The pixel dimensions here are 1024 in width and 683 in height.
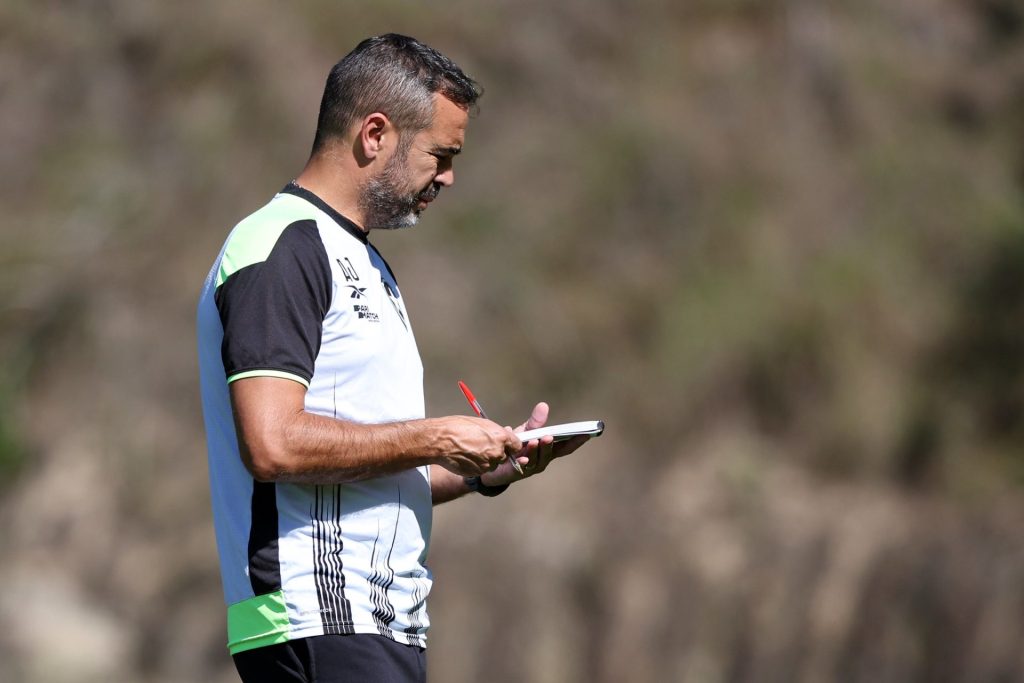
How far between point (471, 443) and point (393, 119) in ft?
2.57

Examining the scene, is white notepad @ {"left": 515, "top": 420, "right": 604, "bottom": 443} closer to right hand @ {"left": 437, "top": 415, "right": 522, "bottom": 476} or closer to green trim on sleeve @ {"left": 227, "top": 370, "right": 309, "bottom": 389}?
right hand @ {"left": 437, "top": 415, "right": 522, "bottom": 476}

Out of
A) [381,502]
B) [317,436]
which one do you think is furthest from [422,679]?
[317,436]

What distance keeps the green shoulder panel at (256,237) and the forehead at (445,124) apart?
0.36 metres

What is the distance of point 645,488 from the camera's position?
11.3m

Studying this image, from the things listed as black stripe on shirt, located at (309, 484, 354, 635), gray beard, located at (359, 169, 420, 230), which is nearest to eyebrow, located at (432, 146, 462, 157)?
gray beard, located at (359, 169, 420, 230)

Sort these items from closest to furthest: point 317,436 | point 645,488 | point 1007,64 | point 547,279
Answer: point 317,436 < point 645,488 < point 547,279 < point 1007,64

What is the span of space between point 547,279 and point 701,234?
157 centimetres

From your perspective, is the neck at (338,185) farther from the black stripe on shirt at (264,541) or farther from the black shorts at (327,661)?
the black shorts at (327,661)

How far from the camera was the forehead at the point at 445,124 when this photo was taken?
10.9 ft

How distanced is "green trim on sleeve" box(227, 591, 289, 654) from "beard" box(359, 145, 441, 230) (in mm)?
883

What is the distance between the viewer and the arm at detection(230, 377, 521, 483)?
2.89 meters

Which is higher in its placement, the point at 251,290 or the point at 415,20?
the point at 415,20

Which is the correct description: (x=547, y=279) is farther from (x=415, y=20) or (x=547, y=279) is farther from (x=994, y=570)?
(x=994, y=570)

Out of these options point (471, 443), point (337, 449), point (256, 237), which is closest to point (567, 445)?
point (471, 443)
